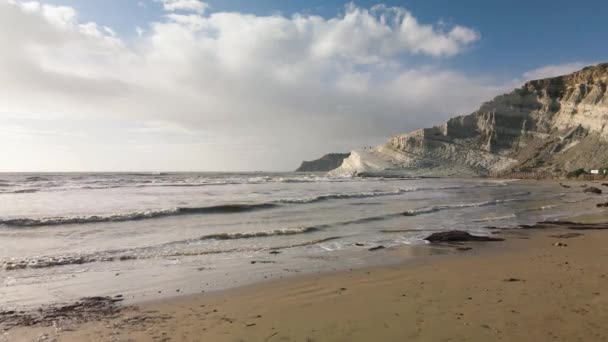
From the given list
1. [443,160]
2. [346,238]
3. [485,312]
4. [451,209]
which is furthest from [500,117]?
[485,312]

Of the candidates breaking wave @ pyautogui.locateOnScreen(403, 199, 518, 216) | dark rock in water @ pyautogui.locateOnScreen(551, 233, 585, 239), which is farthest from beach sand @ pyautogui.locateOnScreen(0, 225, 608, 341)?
breaking wave @ pyautogui.locateOnScreen(403, 199, 518, 216)

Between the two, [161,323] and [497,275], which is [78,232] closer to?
[161,323]

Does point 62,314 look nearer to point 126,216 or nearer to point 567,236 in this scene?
point 126,216

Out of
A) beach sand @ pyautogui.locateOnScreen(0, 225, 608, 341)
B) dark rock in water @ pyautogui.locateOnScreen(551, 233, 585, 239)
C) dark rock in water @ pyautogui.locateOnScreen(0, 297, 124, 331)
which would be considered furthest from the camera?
dark rock in water @ pyautogui.locateOnScreen(551, 233, 585, 239)

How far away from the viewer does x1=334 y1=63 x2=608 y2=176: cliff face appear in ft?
218

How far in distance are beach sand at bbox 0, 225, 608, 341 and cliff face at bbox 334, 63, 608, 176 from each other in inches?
2602

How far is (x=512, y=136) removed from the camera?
79.1m

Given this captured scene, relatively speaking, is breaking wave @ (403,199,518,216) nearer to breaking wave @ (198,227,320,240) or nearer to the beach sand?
breaking wave @ (198,227,320,240)

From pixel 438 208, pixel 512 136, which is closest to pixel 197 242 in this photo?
pixel 438 208

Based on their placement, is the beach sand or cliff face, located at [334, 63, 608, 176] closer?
the beach sand

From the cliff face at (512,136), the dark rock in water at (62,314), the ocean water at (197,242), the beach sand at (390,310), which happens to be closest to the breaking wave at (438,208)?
the ocean water at (197,242)

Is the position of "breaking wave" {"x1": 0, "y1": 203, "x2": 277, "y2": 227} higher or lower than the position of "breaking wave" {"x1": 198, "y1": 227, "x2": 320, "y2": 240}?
higher

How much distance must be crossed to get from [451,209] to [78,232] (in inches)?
625

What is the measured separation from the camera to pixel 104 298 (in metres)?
6.33
